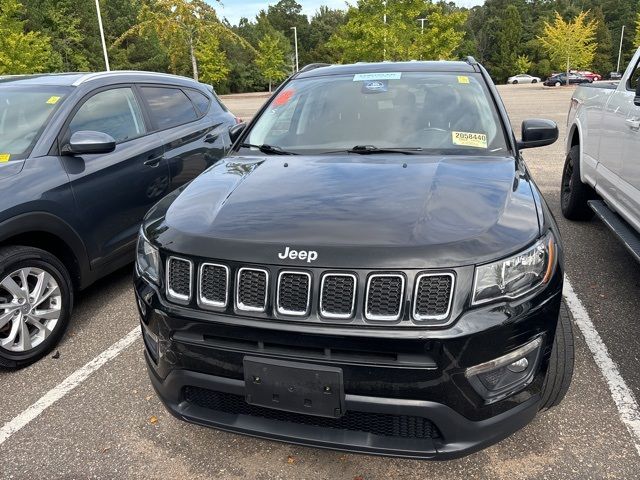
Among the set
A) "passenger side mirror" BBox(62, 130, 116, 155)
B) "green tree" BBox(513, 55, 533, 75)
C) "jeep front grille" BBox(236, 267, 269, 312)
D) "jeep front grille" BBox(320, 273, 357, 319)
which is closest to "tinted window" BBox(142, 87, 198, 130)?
"passenger side mirror" BBox(62, 130, 116, 155)

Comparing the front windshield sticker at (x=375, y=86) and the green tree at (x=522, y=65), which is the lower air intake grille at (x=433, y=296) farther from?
the green tree at (x=522, y=65)

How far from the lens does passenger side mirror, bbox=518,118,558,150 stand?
348 cm

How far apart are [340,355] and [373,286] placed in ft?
0.91

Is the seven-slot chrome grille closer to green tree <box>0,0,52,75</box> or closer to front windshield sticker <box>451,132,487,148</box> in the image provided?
front windshield sticker <box>451,132,487,148</box>

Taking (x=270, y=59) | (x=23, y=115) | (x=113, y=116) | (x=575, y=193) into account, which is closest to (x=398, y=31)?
(x=575, y=193)

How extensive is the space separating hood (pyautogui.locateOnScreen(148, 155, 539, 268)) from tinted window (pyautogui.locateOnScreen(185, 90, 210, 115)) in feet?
9.55

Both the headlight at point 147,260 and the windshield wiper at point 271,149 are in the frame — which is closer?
the headlight at point 147,260

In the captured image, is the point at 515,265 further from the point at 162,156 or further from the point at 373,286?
the point at 162,156

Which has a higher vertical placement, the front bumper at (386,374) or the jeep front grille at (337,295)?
the jeep front grille at (337,295)

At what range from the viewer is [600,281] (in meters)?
→ 4.36

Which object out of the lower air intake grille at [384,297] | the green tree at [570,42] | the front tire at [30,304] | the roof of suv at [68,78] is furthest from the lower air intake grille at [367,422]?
the green tree at [570,42]

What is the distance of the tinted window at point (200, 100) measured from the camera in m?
5.51

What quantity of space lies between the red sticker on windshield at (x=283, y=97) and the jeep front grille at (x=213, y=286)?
197 centimetres

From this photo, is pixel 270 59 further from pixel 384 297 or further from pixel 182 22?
pixel 384 297
